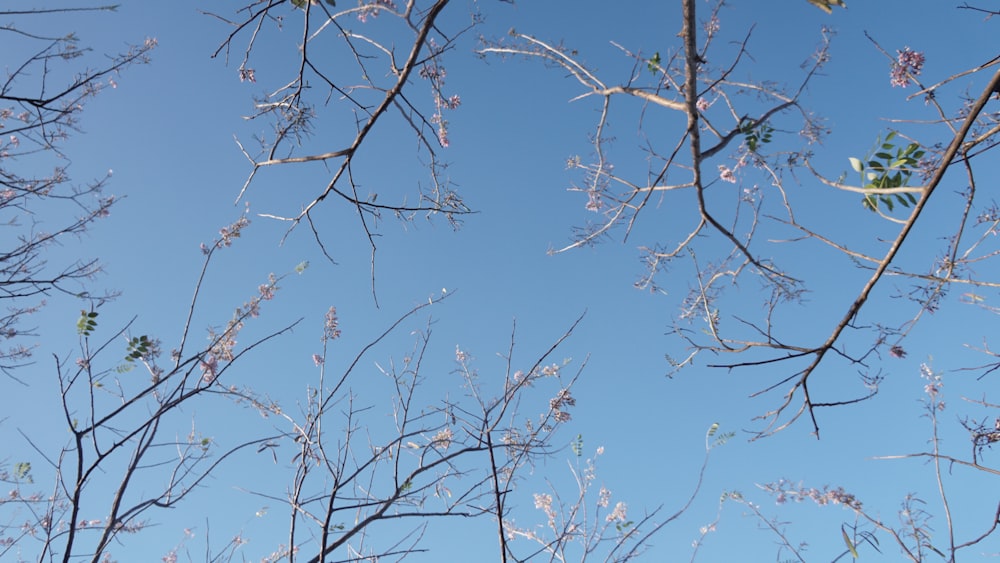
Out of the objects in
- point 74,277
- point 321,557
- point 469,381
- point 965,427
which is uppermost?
point 74,277

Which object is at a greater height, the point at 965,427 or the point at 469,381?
the point at 469,381

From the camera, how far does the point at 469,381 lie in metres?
3.58

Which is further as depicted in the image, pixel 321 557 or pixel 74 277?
pixel 74 277

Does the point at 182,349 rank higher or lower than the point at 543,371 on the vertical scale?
lower

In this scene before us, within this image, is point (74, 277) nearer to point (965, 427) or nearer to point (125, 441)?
point (125, 441)

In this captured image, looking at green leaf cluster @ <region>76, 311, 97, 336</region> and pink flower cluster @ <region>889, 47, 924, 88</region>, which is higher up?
pink flower cluster @ <region>889, 47, 924, 88</region>

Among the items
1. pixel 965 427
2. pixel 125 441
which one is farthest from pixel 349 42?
pixel 965 427

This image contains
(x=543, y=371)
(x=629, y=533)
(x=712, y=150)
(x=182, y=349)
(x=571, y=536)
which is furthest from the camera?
(x=543, y=371)

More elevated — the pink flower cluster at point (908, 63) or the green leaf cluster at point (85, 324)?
the pink flower cluster at point (908, 63)

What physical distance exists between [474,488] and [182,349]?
1.31 m

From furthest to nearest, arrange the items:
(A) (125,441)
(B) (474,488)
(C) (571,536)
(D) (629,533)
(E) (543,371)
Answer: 1. (E) (543,371)
2. (C) (571,536)
3. (D) (629,533)
4. (B) (474,488)
5. (A) (125,441)

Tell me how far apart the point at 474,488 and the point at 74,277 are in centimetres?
264

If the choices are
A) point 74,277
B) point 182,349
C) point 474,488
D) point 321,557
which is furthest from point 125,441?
point 74,277

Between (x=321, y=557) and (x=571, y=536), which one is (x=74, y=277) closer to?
(x=321, y=557)
